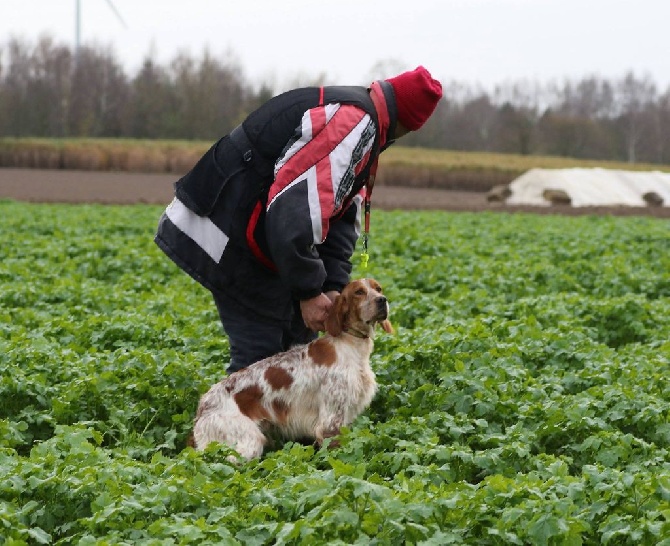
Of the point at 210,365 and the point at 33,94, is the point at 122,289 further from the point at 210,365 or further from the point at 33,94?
the point at 33,94

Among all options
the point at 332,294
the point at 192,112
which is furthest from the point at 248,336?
the point at 192,112

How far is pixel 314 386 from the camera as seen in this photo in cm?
563

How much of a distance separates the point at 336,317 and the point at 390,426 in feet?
2.15

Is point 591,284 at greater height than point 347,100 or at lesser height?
lesser

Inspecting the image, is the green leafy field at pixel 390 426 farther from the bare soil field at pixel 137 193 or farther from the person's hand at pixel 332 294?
the bare soil field at pixel 137 193

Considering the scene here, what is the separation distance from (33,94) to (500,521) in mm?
69916

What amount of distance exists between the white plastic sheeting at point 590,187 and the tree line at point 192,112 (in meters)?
29.9

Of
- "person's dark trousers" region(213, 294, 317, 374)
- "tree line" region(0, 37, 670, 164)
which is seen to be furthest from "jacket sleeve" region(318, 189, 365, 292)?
"tree line" region(0, 37, 670, 164)

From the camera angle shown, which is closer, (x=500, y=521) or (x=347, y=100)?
(x=500, y=521)

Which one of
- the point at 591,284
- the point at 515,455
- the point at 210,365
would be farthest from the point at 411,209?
the point at 515,455

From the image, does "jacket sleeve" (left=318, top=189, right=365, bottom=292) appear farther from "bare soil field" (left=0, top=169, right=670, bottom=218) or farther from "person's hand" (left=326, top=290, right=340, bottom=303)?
"bare soil field" (left=0, top=169, right=670, bottom=218)

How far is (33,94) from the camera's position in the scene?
69375 mm

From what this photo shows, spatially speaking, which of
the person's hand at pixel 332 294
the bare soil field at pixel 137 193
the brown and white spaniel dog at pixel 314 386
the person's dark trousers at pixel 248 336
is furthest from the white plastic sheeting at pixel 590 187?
the brown and white spaniel dog at pixel 314 386

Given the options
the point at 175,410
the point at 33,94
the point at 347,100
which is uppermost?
Answer: the point at 33,94
